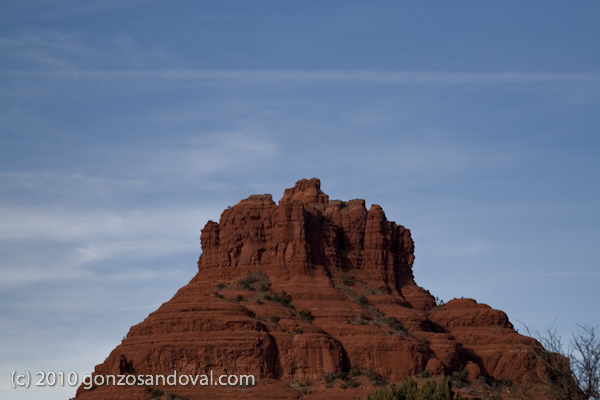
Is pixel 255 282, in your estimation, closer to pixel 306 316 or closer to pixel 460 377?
pixel 306 316

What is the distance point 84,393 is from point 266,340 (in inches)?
684

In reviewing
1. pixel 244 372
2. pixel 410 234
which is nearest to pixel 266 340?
pixel 244 372

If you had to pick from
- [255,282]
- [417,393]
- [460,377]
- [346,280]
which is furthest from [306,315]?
[417,393]

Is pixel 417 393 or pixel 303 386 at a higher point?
pixel 303 386

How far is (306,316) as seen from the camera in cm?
10412

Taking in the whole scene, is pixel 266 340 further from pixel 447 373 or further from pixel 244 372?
pixel 447 373

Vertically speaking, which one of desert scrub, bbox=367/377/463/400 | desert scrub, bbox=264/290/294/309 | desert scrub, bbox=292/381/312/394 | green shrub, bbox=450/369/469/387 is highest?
desert scrub, bbox=264/290/294/309

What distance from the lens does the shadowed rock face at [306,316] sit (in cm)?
9475

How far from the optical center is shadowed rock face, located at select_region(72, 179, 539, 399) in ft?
311

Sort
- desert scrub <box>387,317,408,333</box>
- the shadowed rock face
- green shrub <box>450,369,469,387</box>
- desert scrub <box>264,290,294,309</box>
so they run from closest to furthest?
the shadowed rock face → green shrub <box>450,369,469,387</box> → desert scrub <box>387,317,408,333</box> → desert scrub <box>264,290,294,309</box>

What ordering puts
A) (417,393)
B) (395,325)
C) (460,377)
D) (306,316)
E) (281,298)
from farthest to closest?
1. (281,298)
2. (395,325)
3. (306,316)
4. (460,377)
5. (417,393)

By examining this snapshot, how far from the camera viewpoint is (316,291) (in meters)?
109

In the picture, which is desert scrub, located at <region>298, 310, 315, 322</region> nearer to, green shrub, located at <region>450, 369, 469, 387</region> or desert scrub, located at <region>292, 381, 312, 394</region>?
desert scrub, located at <region>292, 381, 312, 394</region>

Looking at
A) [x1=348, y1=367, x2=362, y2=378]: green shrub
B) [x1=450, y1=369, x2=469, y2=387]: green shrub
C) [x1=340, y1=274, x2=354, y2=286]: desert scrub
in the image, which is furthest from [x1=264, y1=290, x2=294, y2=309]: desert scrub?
[x1=450, y1=369, x2=469, y2=387]: green shrub
